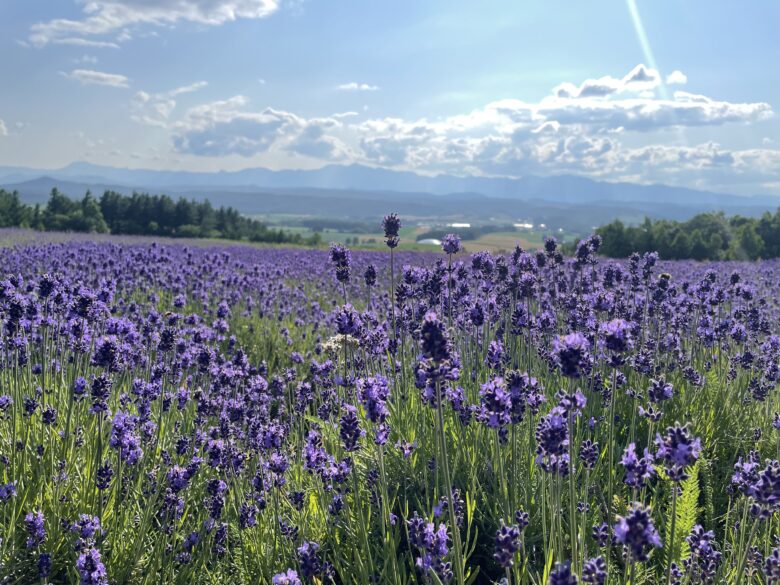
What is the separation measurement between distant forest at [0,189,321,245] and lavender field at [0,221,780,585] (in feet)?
A: 125

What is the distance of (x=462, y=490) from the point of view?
144 inches

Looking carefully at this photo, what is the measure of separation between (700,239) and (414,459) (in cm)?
3128

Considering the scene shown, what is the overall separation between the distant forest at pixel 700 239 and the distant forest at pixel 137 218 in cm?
2247

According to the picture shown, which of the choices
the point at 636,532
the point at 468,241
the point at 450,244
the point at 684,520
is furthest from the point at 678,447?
the point at 468,241

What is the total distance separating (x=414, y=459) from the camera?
12.9 feet

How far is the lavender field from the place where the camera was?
228 cm

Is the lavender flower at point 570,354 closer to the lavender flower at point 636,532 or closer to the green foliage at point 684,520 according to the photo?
the lavender flower at point 636,532

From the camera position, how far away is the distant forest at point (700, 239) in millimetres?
30062

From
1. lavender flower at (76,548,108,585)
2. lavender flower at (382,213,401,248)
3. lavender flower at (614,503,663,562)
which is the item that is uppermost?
lavender flower at (382,213,401,248)

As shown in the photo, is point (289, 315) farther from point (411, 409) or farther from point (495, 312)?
point (411, 409)

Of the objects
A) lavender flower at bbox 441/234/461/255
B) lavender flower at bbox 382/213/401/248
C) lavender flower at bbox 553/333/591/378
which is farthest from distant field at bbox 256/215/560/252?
lavender flower at bbox 553/333/591/378

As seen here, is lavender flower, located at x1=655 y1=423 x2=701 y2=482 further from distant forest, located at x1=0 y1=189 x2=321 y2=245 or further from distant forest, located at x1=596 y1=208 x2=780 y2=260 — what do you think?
distant forest, located at x1=0 y1=189 x2=321 y2=245

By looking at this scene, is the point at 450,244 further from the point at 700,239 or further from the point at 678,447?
the point at 700,239

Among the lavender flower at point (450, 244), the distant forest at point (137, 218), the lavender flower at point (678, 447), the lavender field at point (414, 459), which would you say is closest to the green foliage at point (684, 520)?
the lavender field at point (414, 459)
